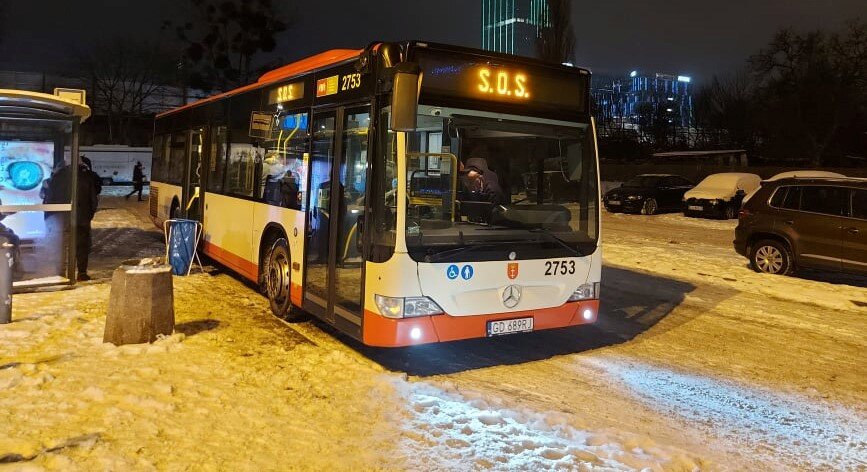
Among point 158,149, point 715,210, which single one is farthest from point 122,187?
point 715,210

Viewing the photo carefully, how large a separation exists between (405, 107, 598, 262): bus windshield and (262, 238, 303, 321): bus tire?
8.28 ft

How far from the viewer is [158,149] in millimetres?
14680

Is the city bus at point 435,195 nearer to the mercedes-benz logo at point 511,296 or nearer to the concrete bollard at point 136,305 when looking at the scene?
the mercedes-benz logo at point 511,296

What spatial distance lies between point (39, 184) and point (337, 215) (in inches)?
292

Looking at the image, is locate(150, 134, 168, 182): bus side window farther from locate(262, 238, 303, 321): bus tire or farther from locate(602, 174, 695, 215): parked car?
locate(602, 174, 695, 215): parked car

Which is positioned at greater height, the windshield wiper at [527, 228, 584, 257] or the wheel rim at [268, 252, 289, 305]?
the windshield wiper at [527, 228, 584, 257]

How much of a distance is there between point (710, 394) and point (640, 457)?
1.88 meters

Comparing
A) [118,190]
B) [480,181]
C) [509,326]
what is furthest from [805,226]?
[118,190]

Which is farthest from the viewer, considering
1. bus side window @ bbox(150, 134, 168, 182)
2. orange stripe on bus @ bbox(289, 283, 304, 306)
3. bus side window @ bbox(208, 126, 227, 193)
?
bus side window @ bbox(150, 134, 168, 182)

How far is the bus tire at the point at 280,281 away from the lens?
7621 millimetres

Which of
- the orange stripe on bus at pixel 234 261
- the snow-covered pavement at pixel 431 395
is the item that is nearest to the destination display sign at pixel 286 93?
the orange stripe on bus at pixel 234 261

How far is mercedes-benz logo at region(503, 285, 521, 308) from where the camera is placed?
6.01 metres

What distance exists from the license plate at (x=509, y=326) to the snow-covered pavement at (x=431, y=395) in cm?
43

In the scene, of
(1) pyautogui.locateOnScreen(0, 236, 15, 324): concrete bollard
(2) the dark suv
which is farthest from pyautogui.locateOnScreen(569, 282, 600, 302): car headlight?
(2) the dark suv
